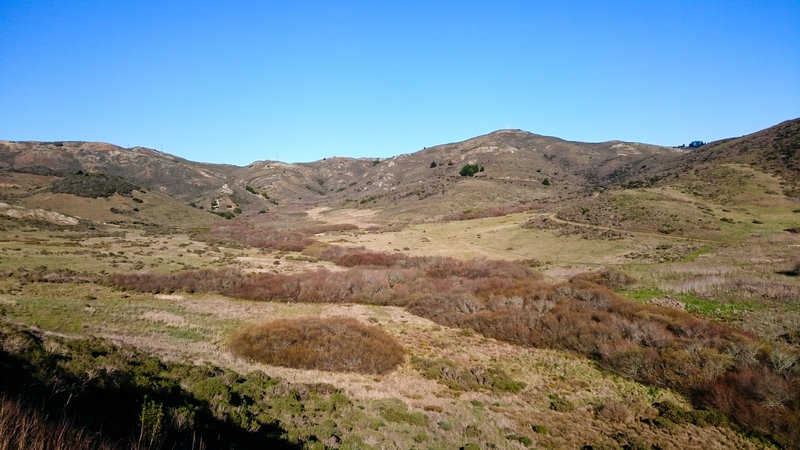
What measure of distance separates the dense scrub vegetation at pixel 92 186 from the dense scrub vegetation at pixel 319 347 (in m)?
79.4

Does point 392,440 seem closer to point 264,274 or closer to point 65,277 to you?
point 264,274

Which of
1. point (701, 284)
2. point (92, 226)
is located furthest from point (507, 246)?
point (92, 226)

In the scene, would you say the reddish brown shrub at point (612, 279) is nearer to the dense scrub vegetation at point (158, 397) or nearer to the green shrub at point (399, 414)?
the green shrub at point (399, 414)

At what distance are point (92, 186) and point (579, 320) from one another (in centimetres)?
9505

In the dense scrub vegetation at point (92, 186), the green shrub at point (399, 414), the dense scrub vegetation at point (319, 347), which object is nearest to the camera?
the green shrub at point (399, 414)

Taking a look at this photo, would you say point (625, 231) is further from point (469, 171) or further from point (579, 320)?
point (469, 171)

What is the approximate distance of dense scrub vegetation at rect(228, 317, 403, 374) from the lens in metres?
18.1

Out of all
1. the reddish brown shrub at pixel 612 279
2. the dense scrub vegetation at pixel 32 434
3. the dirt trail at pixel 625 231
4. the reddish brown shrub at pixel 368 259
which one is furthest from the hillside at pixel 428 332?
the dirt trail at pixel 625 231

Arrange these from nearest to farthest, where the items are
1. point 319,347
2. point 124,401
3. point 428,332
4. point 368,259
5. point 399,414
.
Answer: point 124,401
point 399,414
point 319,347
point 428,332
point 368,259

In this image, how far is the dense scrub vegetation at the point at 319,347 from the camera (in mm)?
18062

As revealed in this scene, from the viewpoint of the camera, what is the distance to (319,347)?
63.3 feet

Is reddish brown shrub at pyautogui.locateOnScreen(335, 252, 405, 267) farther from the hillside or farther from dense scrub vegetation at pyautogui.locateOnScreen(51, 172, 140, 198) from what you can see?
dense scrub vegetation at pyautogui.locateOnScreen(51, 172, 140, 198)

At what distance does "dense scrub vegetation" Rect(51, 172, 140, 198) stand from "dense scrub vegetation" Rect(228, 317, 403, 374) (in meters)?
79.4

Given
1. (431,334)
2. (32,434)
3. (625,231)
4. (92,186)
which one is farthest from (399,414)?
(92,186)
